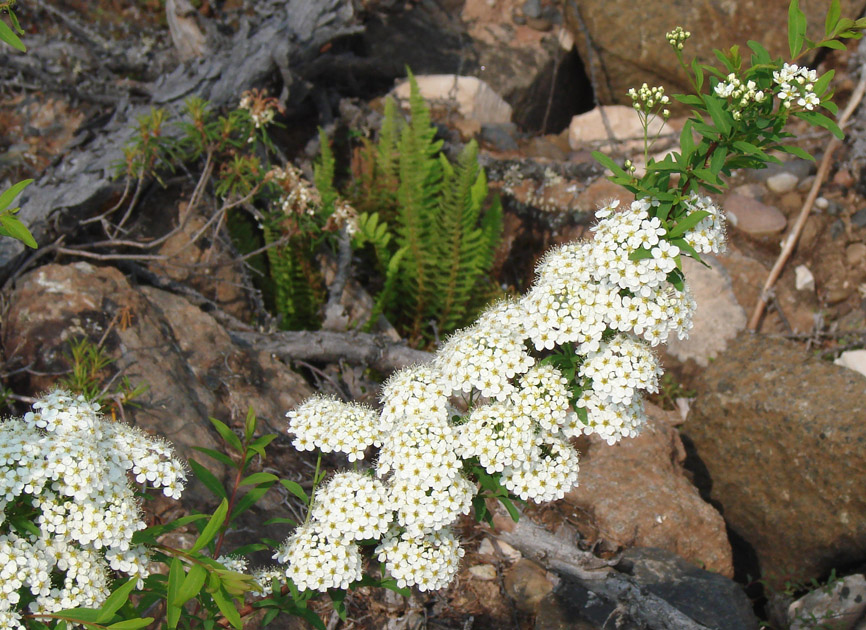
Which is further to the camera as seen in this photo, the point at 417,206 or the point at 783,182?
the point at 783,182

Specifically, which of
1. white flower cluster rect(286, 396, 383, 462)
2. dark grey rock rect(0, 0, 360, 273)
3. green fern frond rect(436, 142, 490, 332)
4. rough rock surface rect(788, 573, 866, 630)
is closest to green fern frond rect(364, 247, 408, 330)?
green fern frond rect(436, 142, 490, 332)

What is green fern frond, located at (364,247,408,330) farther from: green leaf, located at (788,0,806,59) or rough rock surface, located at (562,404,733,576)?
green leaf, located at (788,0,806,59)

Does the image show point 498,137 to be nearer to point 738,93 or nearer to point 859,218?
point 859,218

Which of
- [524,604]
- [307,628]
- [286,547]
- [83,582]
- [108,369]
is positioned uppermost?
[83,582]

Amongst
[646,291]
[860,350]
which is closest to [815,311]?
[860,350]

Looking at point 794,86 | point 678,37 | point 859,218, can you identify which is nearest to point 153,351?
point 678,37

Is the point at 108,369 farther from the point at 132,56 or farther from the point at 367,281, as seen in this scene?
the point at 132,56

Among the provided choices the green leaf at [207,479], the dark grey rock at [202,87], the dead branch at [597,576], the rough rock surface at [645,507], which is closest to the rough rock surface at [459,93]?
the dark grey rock at [202,87]
